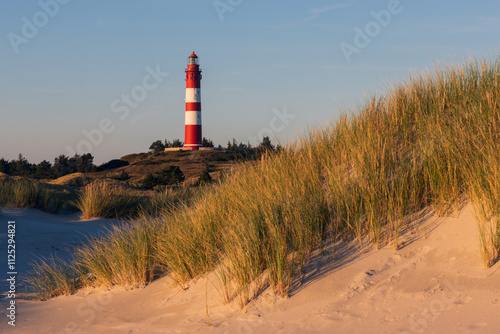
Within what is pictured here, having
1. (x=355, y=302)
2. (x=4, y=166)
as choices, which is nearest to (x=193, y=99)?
(x=4, y=166)

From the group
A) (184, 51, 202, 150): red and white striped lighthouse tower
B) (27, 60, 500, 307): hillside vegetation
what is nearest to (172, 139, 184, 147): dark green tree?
(184, 51, 202, 150): red and white striped lighthouse tower

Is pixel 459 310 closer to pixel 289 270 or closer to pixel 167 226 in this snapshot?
pixel 289 270

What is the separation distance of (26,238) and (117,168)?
31.2 meters

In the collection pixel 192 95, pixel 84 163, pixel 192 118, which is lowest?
pixel 84 163

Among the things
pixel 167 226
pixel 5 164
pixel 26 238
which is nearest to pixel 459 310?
pixel 167 226

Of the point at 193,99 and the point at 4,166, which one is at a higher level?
the point at 193,99

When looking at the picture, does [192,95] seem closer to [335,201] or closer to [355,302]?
[335,201]

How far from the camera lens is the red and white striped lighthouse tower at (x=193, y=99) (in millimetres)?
37062

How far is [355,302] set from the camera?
3490 mm

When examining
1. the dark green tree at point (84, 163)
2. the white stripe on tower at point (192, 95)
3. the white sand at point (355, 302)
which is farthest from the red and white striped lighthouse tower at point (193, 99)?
the white sand at point (355, 302)

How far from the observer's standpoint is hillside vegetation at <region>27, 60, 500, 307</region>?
3.96 m

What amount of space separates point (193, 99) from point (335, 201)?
3339 centimetres

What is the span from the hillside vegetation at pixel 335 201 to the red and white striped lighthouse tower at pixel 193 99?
105ft

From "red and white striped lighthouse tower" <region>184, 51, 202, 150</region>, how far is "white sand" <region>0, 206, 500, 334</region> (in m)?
33.0
